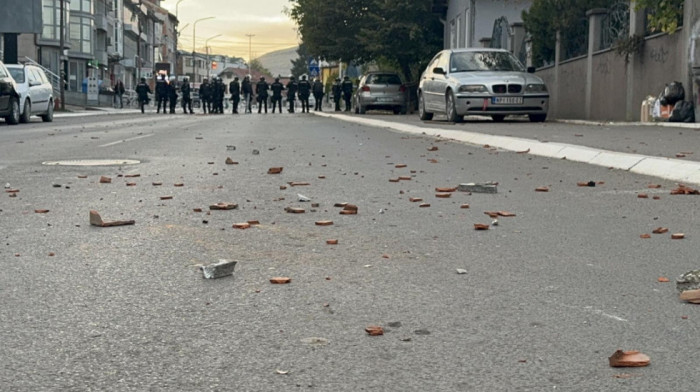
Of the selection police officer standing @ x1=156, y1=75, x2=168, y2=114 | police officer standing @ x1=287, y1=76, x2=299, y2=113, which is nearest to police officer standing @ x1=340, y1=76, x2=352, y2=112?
police officer standing @ x1=287, y1=76, x2=299, y2=113

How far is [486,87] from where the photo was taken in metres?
22.8

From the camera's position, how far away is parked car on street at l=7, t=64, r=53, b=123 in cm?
2730

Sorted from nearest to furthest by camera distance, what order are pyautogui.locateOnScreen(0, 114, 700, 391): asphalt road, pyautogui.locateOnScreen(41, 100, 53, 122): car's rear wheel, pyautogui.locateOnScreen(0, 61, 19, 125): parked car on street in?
pyautogui.locateOnScreen(0, 114, 700, 391): asphalt road, pyautogui.locateOnScreen(0, 61, 19, 125): parked car on street, pyautogui.locateOnScreen(41, 100, 53, 122): car's rear wheel

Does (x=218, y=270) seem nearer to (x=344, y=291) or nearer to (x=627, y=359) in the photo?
(x=344, y=291)

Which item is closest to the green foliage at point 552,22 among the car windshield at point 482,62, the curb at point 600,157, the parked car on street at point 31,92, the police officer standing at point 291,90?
the car windshield at point 482,62

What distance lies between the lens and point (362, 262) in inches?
204

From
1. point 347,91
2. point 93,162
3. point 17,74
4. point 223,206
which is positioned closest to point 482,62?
point 17,74

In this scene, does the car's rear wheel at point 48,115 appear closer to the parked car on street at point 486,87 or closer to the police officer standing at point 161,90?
the parked car on street at point 486,87

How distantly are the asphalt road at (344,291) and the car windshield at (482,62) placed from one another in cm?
1547

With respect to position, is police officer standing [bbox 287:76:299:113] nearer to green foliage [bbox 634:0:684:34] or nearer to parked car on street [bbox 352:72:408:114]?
parked car on street [bbox 352:72:408:114]

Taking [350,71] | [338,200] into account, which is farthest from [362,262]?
[350,71]

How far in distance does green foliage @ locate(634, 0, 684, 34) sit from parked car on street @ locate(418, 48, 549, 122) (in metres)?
3.37

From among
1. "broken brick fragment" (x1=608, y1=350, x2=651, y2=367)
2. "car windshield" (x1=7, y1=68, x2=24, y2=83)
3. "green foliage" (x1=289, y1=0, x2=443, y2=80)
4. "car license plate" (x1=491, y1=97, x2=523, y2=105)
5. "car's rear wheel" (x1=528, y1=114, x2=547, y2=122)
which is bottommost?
"broken brick fragment" (x1=608, y1=350, x2=651, y2=367)

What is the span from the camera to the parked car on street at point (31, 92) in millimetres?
27297
